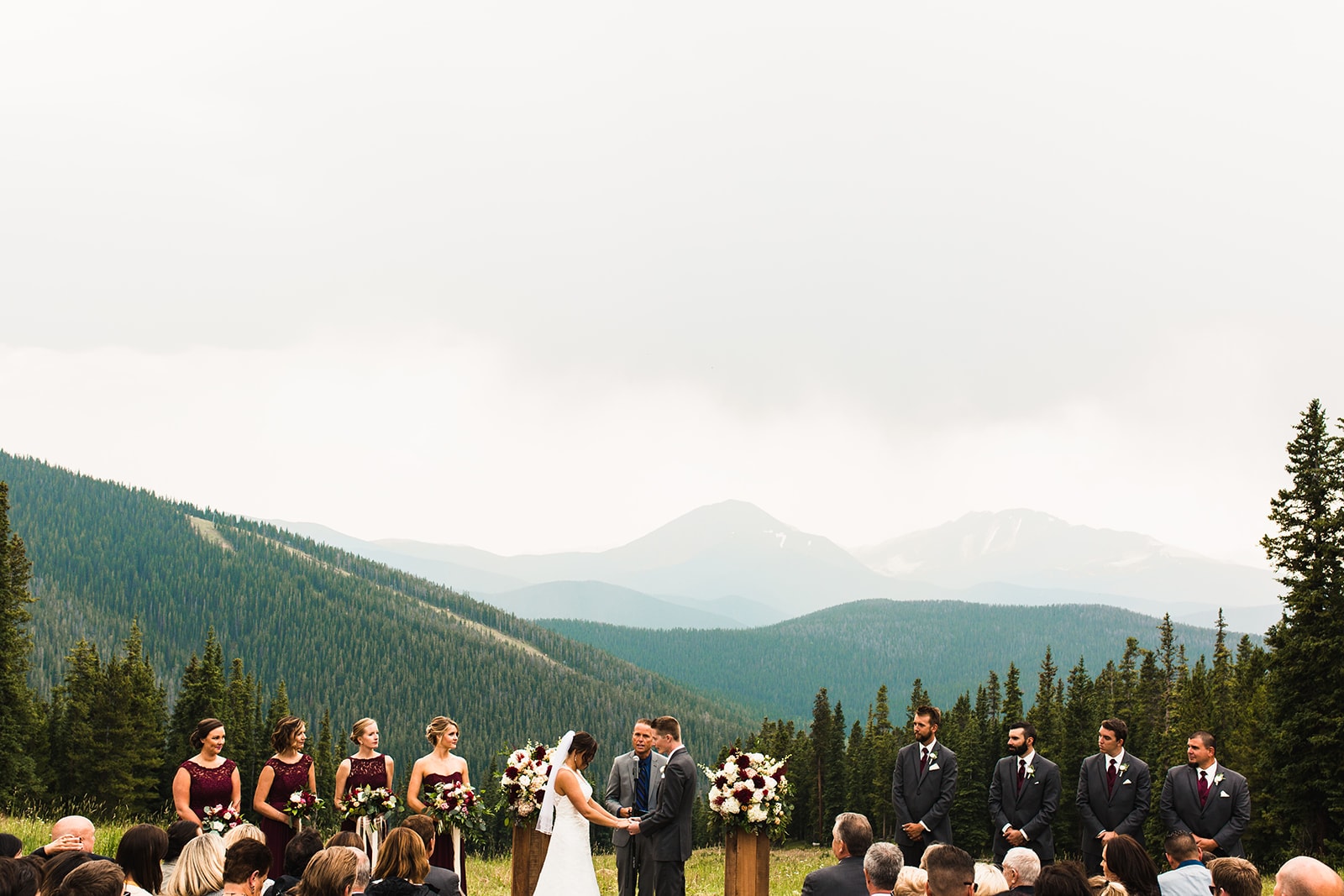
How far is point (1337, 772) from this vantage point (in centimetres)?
2897

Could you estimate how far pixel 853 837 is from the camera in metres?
9.78

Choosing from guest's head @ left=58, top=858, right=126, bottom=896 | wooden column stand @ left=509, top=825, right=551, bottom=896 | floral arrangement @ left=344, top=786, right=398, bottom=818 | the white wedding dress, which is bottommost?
wooden column stand @ left=509, top=825, right=551, bottom=896

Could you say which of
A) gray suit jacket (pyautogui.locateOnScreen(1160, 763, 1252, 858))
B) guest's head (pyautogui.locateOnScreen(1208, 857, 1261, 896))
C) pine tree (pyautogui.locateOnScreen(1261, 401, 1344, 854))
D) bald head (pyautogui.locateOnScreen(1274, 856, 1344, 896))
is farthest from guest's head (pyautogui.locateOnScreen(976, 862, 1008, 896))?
pine tree (pyautogui.locateOnScreen(1261, 401, 1344, 854))

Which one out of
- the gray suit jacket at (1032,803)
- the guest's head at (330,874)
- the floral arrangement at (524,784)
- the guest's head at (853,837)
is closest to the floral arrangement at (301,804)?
the floral arrangement at (524,784)

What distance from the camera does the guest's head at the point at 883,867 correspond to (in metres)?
8.82

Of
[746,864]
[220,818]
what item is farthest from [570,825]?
[220,818]

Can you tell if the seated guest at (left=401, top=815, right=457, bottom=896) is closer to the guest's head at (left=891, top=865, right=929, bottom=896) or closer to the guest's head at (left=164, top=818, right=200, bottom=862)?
the guest's head at (left=164, top=818, right=200, bottom=862)

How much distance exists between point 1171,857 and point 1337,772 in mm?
25457

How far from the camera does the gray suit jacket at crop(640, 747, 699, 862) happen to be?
1240 centimetres

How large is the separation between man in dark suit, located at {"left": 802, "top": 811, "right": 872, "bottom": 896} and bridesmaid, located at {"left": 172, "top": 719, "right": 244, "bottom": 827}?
7.52m

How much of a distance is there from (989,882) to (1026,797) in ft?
18.7

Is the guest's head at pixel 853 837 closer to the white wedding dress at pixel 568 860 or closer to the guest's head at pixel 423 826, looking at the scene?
the white wedding dress at pixel 568 860

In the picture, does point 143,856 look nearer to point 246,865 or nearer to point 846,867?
point 246,865

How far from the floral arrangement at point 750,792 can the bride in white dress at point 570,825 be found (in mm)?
1512
